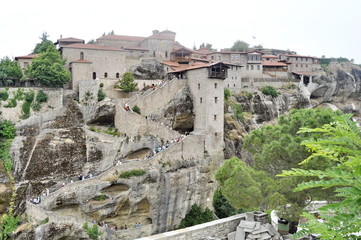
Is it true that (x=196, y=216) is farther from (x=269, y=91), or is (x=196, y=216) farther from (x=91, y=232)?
(x=269, y=91)

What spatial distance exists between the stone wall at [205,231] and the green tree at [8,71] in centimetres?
3253

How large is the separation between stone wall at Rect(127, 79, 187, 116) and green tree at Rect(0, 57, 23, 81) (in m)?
12.6

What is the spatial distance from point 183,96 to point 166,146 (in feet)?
25.3

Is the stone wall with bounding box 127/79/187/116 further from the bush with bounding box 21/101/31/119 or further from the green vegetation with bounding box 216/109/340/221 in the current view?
the green vegetation with bounding box 216/109/340/221

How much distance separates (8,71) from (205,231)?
109ft

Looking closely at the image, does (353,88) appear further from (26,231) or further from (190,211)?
(26,231)

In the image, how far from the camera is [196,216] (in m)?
36.4

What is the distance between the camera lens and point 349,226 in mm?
4703

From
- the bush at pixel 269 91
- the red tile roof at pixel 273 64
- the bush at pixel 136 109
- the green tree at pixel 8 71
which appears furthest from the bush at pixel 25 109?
the red tile roof at pixel 273 64

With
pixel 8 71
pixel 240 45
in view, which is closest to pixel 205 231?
pixel 8 71

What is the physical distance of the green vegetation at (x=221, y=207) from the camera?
3756 cm

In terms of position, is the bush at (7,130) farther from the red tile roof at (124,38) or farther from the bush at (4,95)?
the red tile roof at (124,38)

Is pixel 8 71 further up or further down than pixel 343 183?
further up

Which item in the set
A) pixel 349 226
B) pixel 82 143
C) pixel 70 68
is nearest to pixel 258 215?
pixel 349 226
